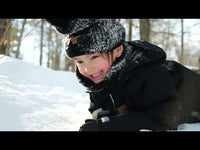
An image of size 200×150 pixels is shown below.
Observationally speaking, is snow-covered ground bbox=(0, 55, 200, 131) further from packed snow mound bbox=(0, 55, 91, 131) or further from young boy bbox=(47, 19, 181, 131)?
young boy bbox=(47, 19, 181, 131)

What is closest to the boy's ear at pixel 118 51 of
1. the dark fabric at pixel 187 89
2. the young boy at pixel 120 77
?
the young boy at pixel 120 77

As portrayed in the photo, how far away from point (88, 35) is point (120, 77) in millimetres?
228

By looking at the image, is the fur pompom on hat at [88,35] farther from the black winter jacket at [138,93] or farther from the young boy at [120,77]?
the black winter jacket at [138,93]

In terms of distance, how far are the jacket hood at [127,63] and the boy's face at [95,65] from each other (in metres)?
0.02

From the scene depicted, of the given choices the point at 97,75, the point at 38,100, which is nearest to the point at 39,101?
the point at 38,100

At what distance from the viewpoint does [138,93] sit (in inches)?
46.2

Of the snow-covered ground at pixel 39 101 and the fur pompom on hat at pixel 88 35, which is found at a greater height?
the fur pompom on hat at pixel 88 35

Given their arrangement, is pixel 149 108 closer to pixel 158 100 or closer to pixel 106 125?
pixel 158 100

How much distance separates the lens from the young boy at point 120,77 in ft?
3.64
